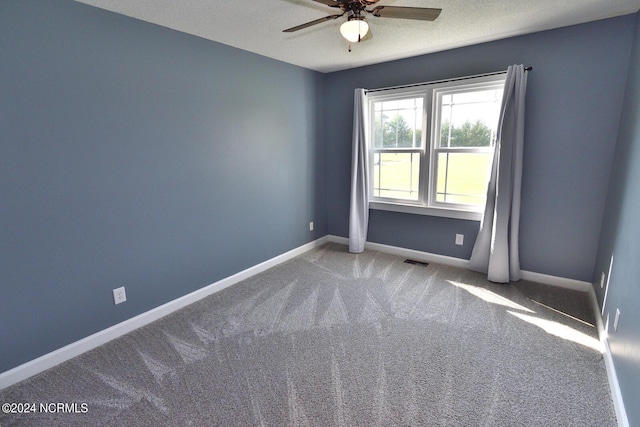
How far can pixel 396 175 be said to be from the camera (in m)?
3.88

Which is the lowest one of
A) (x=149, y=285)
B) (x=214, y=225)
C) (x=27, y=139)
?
(x=149, y=285)

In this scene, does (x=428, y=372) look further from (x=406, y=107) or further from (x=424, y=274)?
(x=406, y=107)

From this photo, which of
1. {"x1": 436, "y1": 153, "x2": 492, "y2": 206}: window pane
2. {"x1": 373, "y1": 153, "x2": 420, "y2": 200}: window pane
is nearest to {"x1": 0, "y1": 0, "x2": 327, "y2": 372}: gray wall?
{"x1": 373, "y1": 153, "x2": 420, "y2": 200}: window pane

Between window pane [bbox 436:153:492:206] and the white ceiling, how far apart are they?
112 centimetres

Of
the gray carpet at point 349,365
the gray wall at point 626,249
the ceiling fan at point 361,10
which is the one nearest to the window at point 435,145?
the gray wall at point 626,249

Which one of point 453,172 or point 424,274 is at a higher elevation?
point 453,172

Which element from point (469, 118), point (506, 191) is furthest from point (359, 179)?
point (506, 191)

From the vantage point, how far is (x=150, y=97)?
93.5 inches

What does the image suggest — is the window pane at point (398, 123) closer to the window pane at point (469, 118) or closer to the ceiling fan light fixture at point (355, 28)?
the window pane at point (469, 118)

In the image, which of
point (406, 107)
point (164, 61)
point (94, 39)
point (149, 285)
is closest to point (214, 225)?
point (149, 285)

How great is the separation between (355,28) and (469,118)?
6.40 feet

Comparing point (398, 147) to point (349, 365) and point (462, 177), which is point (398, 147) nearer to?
point (462, 177)

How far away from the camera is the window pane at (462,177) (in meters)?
3.28

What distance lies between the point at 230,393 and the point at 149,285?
124cm
